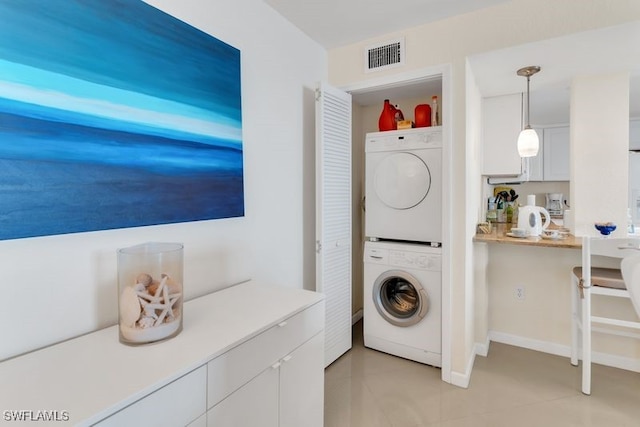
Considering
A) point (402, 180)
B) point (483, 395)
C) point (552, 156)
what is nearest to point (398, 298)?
point (483, 395)

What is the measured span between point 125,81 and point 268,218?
1.05 meters

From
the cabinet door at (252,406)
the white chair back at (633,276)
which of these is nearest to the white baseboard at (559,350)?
the white chair back at (633,276)

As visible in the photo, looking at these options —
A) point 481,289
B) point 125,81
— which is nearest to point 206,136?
point 125,81

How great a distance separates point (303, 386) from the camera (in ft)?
4.78

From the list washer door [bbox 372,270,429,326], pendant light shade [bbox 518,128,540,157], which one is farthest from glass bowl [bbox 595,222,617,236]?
washer door [bbox 372,270,429,326]

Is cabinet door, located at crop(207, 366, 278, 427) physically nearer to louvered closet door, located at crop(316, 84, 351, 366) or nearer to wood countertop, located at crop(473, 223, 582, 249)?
louvered closet door, located at crop(316, 84, 351, 366)

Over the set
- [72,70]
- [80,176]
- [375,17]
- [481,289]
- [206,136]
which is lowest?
[481,289]

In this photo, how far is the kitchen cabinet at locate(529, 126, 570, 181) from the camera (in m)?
4.36

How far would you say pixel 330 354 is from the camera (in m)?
2.45

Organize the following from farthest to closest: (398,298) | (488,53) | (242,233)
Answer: (398,298) → (488,53) → (242,233)

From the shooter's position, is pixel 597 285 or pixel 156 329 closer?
pixel 156 329

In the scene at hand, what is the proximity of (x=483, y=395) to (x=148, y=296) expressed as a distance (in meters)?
2.13

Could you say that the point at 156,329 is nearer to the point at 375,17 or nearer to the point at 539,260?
the point at 375,17

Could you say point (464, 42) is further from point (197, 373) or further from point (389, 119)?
point (197, 373)
